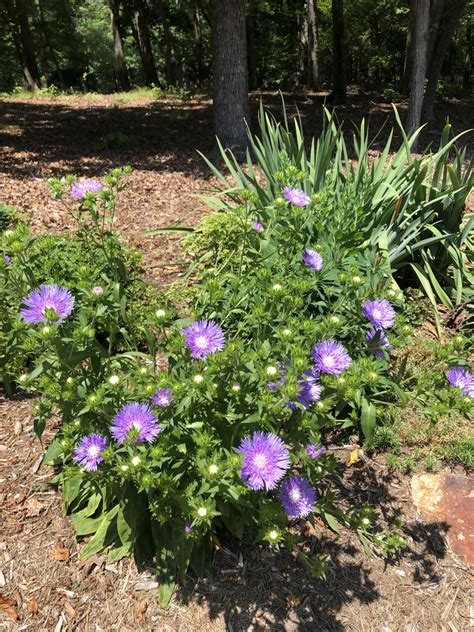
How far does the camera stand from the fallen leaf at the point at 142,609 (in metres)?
1.87

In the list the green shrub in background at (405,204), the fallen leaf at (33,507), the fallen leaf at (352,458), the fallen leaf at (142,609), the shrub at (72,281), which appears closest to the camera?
the shrub at (72,281)

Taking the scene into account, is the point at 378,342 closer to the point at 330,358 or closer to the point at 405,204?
the point at 330,358

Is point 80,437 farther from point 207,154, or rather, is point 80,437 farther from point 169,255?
point 207,154

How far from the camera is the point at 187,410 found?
63.6 inches

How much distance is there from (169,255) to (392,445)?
244 centimetres

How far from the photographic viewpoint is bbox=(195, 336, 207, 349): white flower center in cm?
156

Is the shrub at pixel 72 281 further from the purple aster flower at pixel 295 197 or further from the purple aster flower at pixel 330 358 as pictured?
the purple aster flower at pixel 295 197

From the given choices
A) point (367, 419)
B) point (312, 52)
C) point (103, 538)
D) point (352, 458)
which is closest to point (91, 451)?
point (103, 538)

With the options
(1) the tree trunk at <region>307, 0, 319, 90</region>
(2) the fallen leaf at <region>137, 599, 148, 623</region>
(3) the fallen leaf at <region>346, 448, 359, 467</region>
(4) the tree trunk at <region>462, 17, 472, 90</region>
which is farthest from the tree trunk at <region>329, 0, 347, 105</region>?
(4) the tree trunk at <region>462, 17, 472, 90</region>

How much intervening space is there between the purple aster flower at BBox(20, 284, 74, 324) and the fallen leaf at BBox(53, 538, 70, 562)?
1.05 m

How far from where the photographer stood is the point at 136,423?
4.88ft

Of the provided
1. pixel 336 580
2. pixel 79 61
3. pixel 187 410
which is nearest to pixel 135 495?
pixel 187 410

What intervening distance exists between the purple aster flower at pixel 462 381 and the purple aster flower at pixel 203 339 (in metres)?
0.76

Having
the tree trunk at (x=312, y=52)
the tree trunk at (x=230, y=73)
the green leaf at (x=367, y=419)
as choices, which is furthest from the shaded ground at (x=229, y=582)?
the tree trunk at (x=312, y=52)
